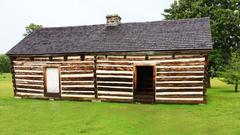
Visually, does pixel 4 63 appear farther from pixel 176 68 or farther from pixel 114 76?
pixel 176 68

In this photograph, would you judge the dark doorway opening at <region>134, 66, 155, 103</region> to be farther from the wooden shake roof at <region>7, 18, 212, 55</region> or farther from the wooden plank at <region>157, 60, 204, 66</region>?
the wooden plank at <region>157, 60, 204, 66</region>

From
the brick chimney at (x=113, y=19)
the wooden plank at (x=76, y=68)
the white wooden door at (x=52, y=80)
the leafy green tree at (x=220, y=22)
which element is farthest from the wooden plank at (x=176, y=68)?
the leafy green tree at (x=220, y=22)

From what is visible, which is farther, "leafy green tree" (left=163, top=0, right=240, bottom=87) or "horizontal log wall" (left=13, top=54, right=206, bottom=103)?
"leafy green tree" (left=163, top=0, right=240, bottom=87)

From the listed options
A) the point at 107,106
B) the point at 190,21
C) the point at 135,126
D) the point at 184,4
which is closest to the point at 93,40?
the point at 107,106

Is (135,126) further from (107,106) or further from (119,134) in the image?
(107,106)

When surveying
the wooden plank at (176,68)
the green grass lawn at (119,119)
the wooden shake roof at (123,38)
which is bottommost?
the green grass lawn at (119,119)

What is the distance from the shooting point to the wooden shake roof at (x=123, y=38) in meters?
17.7

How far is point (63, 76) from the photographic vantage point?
65.4ft

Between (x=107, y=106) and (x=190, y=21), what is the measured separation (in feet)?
25.8

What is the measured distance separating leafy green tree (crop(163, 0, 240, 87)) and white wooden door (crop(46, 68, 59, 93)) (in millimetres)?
13637

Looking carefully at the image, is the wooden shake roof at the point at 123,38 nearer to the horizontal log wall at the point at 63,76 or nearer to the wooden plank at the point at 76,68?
the horizontal log wall at the point at 63,76

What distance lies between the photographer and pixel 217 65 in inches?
1073

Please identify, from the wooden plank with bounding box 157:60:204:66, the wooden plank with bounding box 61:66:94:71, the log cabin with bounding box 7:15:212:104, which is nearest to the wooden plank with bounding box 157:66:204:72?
the log cabin with bounding box 7:15:212:104

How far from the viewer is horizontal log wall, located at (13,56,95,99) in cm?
1928
